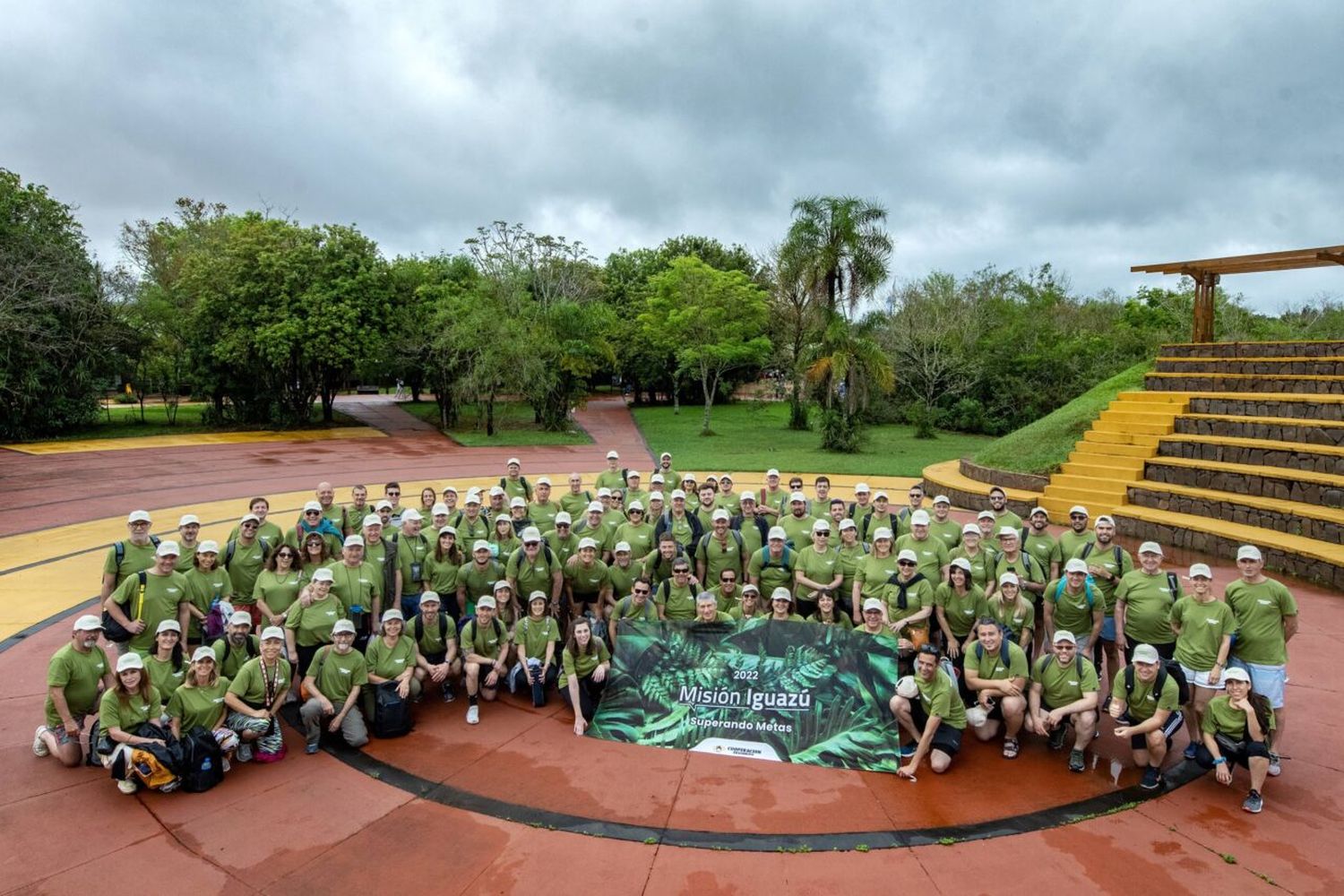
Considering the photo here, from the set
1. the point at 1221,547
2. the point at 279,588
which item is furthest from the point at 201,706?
the point at 1221,547

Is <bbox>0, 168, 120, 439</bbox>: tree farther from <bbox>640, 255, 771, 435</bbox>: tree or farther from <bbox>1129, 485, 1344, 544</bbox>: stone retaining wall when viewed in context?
<bbox>1129, 485, 1344, 544</bbox>: stone retaining wall

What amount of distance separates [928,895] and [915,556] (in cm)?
336

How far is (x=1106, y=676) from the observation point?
711 cm

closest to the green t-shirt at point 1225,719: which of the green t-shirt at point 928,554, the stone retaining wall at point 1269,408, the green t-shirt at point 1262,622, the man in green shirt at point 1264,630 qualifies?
the man in green shirt at point 1264,630

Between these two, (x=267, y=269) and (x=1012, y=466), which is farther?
(x=267, y=269)

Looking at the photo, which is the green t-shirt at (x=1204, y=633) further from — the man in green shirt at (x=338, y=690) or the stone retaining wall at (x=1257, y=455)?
the stone retaining wall at (x=1257, y=455)

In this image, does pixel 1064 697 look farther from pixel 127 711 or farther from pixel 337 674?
pixel 127 711

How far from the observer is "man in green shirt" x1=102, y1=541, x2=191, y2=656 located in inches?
265

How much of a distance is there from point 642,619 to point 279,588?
330cm

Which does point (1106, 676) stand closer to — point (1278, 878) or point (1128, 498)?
point (1278, 878)

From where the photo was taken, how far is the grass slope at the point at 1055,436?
16734mm

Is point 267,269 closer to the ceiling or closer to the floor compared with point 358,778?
closer to the ceiling

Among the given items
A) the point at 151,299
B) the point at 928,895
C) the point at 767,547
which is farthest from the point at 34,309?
the point at 928,895

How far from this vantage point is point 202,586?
7102mm
